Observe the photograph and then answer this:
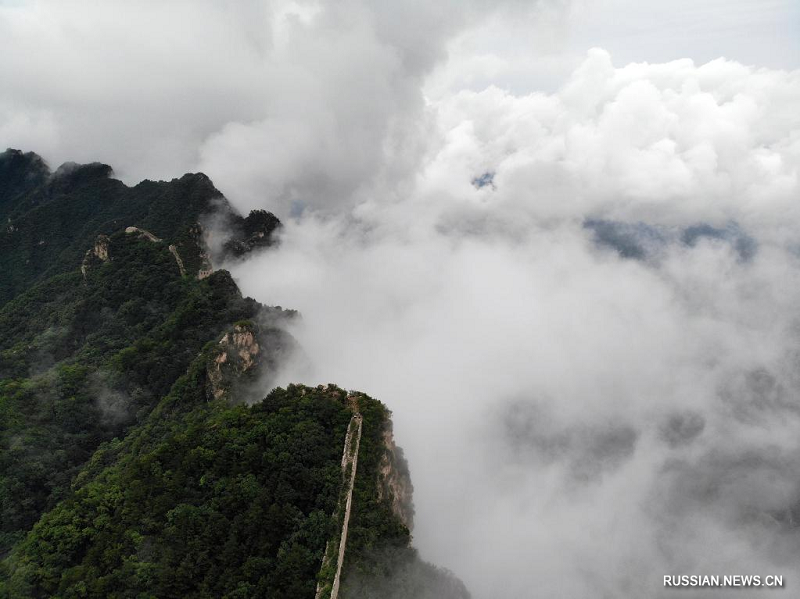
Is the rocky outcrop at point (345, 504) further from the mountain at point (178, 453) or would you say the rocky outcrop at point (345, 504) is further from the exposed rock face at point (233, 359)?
the exposed rock face at point (233, 359)

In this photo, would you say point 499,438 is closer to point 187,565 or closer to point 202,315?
point 202,315

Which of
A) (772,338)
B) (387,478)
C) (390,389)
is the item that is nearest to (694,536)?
(390,389)

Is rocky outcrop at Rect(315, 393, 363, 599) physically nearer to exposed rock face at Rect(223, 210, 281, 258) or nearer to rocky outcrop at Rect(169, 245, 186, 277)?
rocky outcrop at Rect(169, 245, 186, 277)

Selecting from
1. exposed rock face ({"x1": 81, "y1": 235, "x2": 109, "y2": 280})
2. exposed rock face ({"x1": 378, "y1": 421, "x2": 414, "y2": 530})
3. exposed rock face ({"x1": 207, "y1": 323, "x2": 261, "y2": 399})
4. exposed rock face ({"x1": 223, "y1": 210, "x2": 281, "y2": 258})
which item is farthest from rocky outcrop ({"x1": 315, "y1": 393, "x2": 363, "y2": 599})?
exposed rock face ({"x1": 223, "y1": 210, "x2": 281, "y2": 258})

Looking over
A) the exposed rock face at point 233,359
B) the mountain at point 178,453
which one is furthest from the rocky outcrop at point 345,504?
the exposed rock face at point 233,359

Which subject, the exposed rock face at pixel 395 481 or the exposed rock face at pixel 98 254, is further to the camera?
the exposed rock face at pixel 98 254
